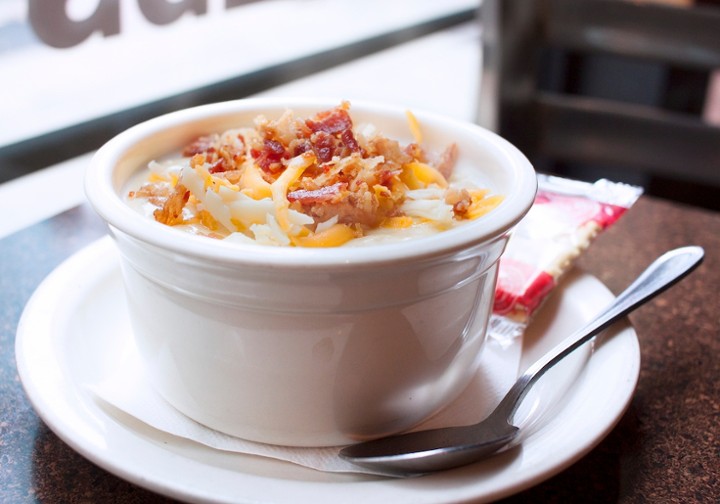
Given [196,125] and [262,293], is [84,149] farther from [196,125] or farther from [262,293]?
[262,293]

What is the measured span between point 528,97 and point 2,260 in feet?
4.10

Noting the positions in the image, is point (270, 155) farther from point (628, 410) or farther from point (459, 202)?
point (628, 410)

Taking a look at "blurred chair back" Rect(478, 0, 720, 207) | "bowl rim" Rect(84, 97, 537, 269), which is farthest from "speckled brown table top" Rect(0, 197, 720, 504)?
"blurred chair back" Rect(478, 0, 720, 207)

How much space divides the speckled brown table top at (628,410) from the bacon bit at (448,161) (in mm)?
297

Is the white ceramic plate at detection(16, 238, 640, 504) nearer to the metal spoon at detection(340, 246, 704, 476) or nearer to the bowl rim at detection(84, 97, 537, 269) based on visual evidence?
the metal spoon at detection(340, 246, 704, 476)

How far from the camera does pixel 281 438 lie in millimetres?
598

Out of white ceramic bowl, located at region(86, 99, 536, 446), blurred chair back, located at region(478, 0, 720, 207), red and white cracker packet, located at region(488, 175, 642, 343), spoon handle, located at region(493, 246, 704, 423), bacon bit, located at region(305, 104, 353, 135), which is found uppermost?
bacon bit, located at region(305, 104, 353, 135)

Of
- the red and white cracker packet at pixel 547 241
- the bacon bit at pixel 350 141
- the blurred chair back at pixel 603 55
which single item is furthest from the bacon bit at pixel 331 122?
the blurred chair back at pixel 603 55

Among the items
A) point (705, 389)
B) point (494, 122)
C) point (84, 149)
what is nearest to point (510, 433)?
point (705, 389)

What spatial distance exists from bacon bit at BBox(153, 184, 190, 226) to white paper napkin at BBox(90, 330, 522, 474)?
16cm

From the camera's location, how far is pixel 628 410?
719mm

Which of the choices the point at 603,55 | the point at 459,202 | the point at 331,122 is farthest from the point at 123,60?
the point at 603,55

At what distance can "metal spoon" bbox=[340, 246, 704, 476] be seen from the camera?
533mm

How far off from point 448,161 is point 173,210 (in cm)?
30
